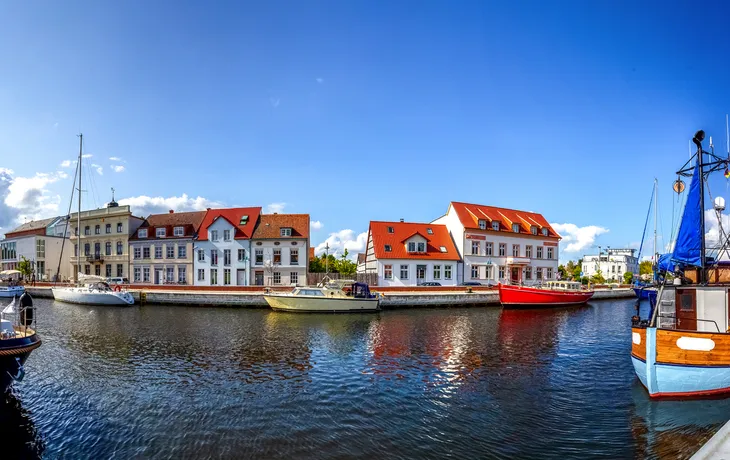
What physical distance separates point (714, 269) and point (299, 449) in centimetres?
1495

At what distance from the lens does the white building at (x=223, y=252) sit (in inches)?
1896

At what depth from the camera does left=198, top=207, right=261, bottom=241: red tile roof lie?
48.9m

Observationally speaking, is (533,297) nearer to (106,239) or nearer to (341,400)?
(341,400)

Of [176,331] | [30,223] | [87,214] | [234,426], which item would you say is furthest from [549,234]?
[30,223]

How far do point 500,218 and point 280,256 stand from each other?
1153 inches

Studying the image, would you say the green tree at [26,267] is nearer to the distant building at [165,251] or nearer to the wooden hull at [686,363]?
the distant building at [165,251]

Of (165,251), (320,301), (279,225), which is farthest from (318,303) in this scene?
(165,251)

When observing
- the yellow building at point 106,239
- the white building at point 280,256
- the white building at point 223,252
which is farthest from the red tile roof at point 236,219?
the yellow building at point 106,239

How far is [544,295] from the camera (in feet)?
128

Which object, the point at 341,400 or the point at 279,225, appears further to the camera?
the point at 279,225

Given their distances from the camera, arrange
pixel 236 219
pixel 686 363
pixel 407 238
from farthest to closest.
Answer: pixel 236 219, pixel 407 238, pixel 686 363

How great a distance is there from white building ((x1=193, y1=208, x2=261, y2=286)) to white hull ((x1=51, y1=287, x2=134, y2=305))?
38.5 feet

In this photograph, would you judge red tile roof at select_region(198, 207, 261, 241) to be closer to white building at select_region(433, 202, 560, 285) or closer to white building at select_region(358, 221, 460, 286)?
white building at select_region(358, 221, 460, 286)

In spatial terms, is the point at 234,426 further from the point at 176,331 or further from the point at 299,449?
the point at 176,331
